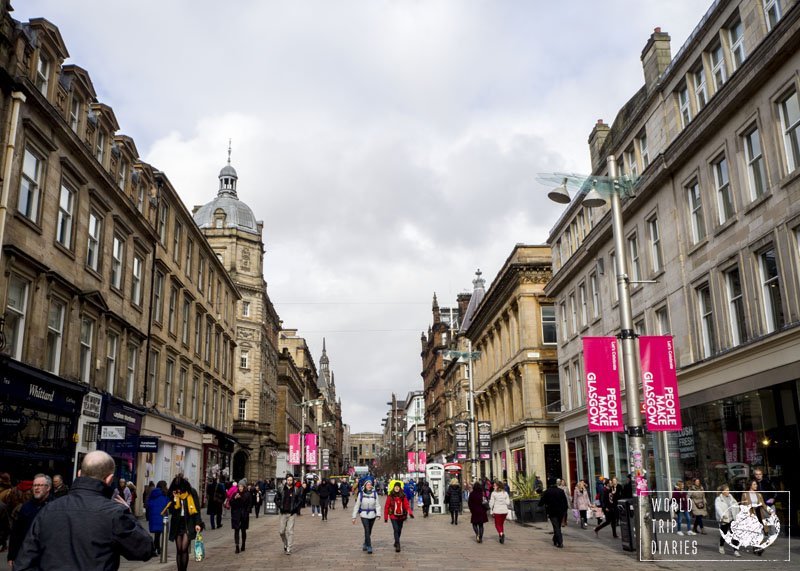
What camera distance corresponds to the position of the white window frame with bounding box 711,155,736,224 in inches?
827

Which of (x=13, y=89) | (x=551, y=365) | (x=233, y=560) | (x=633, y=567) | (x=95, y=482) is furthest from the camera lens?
(x=551, y=365)

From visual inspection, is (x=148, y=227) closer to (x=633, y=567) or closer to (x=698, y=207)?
(x=698, y=207)

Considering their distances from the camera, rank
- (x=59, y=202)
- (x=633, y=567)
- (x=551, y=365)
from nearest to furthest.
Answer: (x=633, y=567)
(x=59, y=202)
(x=551, y=365)

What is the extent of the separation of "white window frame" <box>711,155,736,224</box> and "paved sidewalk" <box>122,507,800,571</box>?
921cm

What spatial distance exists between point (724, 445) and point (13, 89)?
2138 cm

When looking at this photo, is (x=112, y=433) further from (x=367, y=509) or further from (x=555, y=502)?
(x=555, y=502)

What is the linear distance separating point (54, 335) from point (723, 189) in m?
20.2

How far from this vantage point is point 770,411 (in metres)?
18.6

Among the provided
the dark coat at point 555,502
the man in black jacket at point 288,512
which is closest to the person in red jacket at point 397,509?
the man in black jacket at point 288,512

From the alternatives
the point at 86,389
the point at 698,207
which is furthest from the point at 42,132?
the point at 698,207

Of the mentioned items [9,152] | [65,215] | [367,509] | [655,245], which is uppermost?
[655,245]

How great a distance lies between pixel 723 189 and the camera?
2152 cm

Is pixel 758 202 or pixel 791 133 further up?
pixel 791 133

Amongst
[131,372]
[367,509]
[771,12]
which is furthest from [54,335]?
[771,12]
